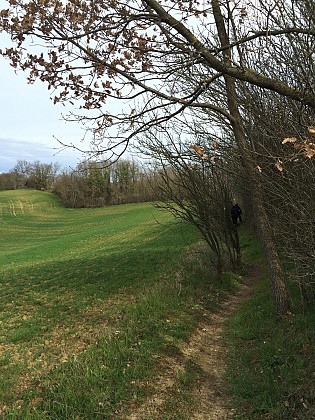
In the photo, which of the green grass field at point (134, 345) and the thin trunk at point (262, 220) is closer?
the green grass field at point (134, 345)

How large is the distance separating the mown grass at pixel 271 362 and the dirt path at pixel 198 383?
196 millimetres

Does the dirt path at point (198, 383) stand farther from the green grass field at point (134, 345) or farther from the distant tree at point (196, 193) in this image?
the distant tree at point (196, 193)

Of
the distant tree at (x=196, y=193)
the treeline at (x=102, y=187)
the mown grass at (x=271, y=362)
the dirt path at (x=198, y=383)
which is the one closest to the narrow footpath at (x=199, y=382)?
the dirt path at (x=198, y=383)

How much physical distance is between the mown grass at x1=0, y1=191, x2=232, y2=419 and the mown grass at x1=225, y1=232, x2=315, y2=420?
117 cm

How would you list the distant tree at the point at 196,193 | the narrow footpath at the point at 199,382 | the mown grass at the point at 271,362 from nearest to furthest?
1. the mown grass at the point at 271,362
2. the narrow footpath at the point at 199,382
3. the distant tree at the point at 196,193

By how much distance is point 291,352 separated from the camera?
19.1ft

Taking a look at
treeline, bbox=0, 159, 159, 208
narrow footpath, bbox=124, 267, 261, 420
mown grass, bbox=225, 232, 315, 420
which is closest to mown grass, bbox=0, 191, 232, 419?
narrow footpath, bbox=124, 267, 261, 420

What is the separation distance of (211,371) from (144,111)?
4.71 metres

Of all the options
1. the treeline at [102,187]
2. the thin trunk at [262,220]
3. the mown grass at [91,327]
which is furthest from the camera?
the treeline at [102,187]

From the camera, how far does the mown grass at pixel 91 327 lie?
4.91 metres

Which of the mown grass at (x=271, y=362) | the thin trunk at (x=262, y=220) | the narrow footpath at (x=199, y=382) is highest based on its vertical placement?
the thin trunk at (x=262, y=220)

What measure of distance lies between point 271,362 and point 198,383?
117 cm

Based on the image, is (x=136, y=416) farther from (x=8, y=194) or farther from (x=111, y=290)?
(x=8, y=194)

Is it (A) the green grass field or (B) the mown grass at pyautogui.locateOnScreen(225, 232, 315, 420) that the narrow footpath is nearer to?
(A) the green grass field
